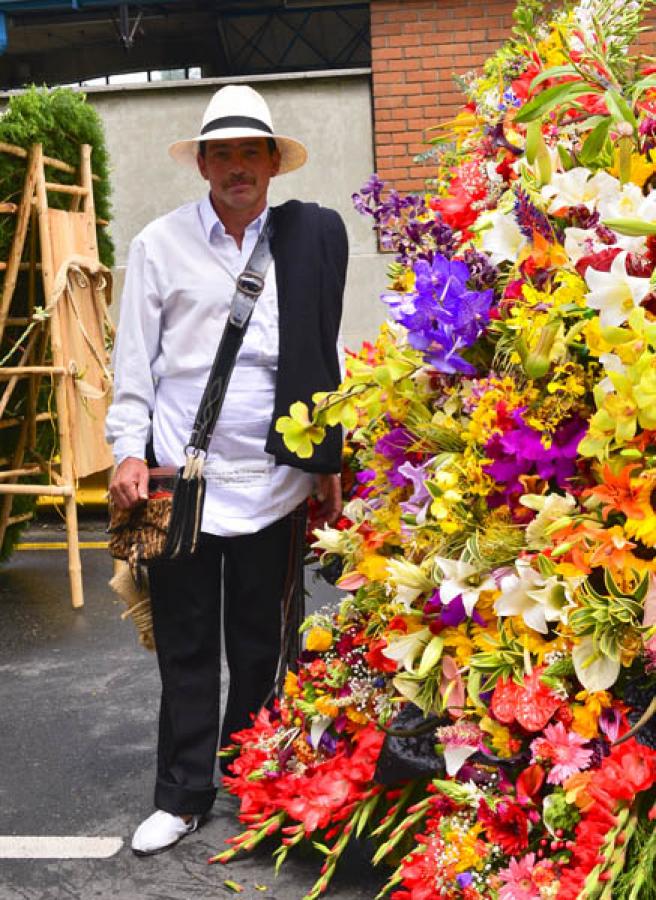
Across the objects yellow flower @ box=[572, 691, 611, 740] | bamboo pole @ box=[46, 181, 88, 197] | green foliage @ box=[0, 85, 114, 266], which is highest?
green foliage @ box=[0, 85, 114, 266]

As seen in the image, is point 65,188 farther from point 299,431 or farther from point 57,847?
point 299,431

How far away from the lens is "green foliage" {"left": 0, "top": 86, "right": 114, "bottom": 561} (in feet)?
18.9

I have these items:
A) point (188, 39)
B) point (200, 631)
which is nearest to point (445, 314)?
point (200, 631)

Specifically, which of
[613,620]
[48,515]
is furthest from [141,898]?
[48,515]

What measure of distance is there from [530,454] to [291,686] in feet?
3.61

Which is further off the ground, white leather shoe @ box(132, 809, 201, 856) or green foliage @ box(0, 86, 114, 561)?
green foliage @ box(0, 86, 114, 561)

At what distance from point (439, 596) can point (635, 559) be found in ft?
1.63

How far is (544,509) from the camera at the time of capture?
229 centimetres

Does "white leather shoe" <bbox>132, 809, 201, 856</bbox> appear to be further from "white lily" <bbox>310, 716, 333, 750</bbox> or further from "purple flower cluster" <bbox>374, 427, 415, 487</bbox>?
"purple flower cluster" <bbox>374, 427, 415, 487</bbox>

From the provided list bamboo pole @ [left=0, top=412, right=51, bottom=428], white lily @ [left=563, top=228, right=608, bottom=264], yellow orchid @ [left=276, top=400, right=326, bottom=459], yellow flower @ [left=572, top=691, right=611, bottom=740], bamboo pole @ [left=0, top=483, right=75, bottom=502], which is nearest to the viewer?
yellow flower @ [left=572, top=691, right=611, bottom=740]

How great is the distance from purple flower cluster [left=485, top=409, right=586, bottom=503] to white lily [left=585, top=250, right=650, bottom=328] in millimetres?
336

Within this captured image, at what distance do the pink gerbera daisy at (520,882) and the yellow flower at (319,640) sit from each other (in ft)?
3.05

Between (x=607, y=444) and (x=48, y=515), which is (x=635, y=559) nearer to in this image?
(x=607, y=444)

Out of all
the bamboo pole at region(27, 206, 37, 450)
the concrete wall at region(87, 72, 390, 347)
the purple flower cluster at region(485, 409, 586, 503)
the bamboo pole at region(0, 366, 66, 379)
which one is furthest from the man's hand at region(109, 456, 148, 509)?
the concrete wall at region(87, 72, 390, 347)
